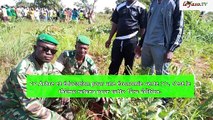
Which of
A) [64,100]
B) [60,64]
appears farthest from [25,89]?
[60,64]

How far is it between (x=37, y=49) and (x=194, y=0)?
12.3 ft

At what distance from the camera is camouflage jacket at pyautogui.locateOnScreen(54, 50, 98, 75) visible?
10.6ft

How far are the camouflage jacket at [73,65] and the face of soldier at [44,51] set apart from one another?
69cm

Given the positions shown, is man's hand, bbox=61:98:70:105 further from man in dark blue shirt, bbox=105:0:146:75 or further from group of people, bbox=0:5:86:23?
group of people, bbox=0:5:86:23

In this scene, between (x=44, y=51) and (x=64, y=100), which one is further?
(x=64, y=100)

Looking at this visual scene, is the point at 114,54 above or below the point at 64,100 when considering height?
above

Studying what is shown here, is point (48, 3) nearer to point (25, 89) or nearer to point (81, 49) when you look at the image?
point (81, 49)

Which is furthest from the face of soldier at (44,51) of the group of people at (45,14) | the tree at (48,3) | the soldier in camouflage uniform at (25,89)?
the tree at (48,3)

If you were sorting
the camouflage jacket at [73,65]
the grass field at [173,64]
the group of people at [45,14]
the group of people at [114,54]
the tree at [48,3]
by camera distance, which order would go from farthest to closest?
the tree at [48,3], the group of people at [45,14], the camouflage jacket at [73,65], the grass field at [173,64], the group of people at [114,54]

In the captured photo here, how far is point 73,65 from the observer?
327cm

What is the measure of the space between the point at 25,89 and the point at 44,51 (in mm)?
355

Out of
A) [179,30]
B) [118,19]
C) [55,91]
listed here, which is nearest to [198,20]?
[118,19]

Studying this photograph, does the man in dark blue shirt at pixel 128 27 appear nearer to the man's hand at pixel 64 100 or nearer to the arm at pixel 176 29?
the arm at pixel 176 29

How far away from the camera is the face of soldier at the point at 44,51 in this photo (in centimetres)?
249
